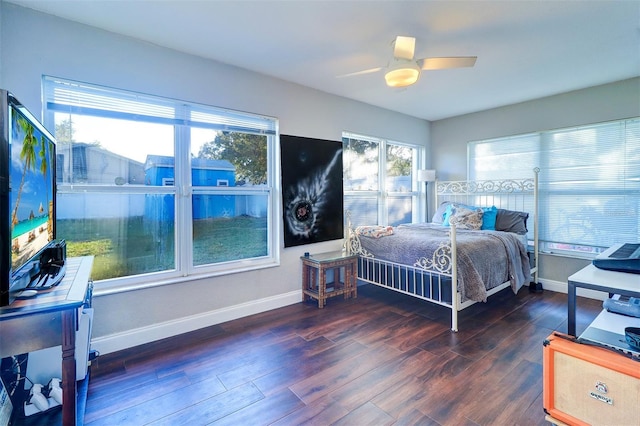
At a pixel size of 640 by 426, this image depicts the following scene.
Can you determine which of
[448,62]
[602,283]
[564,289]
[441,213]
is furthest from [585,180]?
[602,283]

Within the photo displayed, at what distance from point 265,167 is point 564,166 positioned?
3.78 m

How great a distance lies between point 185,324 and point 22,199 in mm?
1782

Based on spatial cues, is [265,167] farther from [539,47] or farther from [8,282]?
[539,47]

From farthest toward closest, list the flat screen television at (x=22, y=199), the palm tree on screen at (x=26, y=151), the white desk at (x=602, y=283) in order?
the white desk at (x=602, y=283), the palm tree on screen at (x=26, y=151), the flat screen television at (x=22, y=199)

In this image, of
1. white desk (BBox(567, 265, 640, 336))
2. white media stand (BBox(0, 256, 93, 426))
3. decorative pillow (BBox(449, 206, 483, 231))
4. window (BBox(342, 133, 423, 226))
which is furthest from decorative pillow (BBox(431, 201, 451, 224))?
white media stand (BBox(0, 256, 93, 426))

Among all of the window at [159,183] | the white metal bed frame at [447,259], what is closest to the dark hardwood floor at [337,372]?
the white metal bed frame at [447,259]

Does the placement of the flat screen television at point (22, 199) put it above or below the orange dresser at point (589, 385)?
above

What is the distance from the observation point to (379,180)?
4461 millimetres

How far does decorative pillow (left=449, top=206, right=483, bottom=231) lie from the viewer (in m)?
3.89

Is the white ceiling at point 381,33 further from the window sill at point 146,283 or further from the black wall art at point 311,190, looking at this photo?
the window sill at point 146,283

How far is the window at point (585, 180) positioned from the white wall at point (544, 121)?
124 millimetres

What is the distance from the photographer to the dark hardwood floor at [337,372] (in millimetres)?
1671

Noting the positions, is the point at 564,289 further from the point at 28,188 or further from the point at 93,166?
the point at 93,166

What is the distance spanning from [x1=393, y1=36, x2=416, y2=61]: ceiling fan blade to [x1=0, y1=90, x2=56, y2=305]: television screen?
2.08 metres
